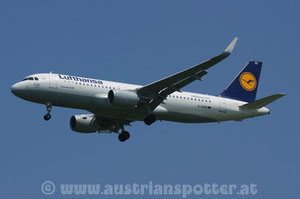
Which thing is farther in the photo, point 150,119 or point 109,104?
point 150,119

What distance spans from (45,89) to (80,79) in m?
2.66

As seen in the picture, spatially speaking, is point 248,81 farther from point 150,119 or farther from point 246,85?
point 150,119

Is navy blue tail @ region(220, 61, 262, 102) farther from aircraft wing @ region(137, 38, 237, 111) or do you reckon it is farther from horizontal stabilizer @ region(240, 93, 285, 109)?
aircraft wing @ region(137, 38, 237, 111)

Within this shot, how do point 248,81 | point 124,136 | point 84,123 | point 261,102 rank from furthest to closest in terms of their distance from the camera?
1. point 248,81
2. point 124,136
3. point 84,123
4. point 261,102

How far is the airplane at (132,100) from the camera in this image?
46844mm

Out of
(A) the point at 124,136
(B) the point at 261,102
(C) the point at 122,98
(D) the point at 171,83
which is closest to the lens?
(C) the point at 122,98

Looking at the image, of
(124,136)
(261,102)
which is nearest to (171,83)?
(261,102)

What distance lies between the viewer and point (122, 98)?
46875 mm

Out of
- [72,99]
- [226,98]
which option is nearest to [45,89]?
[72,99]

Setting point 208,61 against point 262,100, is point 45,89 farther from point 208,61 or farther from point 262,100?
point 262,100

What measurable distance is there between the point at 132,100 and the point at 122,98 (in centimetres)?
82

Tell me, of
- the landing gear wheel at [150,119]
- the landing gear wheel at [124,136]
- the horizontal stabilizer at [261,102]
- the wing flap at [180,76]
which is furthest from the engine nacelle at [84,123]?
the horizontal stabilizer at [261,102]

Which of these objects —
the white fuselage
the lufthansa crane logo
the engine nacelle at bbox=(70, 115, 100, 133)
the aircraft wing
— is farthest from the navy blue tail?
the engine nacelle at bbox=(70, 115, 100, 133)

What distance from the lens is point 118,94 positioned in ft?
154
